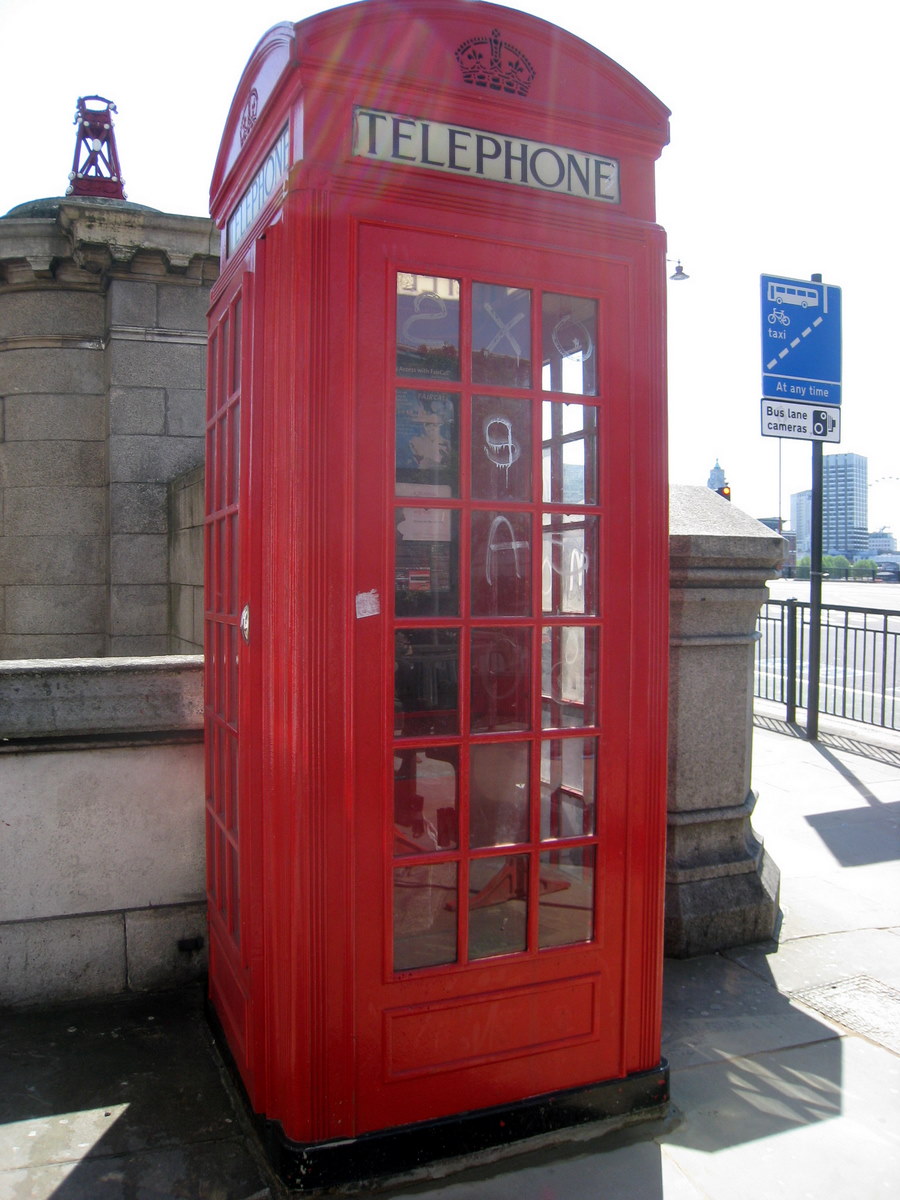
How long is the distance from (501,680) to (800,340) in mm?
6215

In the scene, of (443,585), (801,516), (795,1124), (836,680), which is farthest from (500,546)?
(801,516)

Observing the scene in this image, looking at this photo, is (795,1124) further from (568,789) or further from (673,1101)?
(568,789)

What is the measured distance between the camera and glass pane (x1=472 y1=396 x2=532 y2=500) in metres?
2.61

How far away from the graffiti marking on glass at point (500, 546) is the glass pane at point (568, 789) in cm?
54

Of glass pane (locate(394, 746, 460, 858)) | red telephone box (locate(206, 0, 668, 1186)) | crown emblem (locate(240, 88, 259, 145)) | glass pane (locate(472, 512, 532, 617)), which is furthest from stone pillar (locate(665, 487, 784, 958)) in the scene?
crown emblem (locate(240, 88, 259, 145))

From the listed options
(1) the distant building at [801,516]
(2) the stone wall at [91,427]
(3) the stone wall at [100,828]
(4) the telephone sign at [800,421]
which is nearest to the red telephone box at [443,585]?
(3) the stone wall at [100,828]

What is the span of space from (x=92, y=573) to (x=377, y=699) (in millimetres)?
4843

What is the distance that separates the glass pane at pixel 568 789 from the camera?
2.76 m

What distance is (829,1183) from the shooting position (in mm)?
2551

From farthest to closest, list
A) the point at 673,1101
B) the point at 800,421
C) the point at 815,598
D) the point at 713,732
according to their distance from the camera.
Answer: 1. the point at 815,598
2. the point at 800,421
3. the point at 713,732
4. the point at 673,1101

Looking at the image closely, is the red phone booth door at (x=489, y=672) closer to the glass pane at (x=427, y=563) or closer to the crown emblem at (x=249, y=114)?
the glass pane at (x=427, y=563)

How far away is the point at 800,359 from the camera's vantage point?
7676 millimetres

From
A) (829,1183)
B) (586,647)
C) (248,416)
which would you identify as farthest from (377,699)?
(829,1183)

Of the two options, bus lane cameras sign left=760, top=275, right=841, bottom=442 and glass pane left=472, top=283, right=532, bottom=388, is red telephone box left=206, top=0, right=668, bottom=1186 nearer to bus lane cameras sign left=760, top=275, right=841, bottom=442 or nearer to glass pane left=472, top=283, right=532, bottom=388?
Result: glass pane left=472, top=283, right=532, bottom=388
